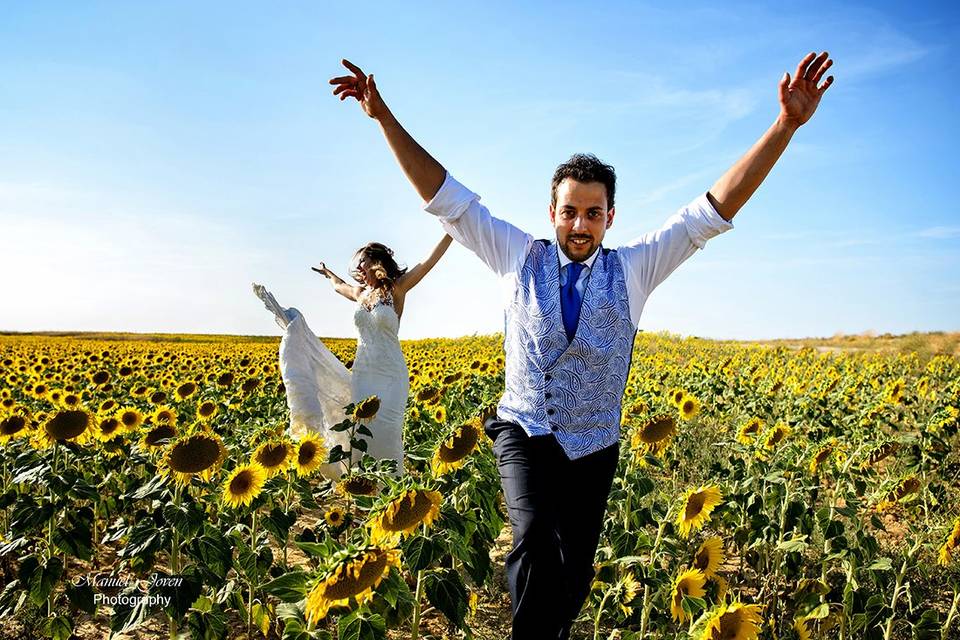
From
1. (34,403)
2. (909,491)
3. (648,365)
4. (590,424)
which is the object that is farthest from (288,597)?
(648,365)

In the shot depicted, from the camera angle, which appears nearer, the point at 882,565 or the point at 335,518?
the point at 882,565

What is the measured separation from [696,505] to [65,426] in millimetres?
3457

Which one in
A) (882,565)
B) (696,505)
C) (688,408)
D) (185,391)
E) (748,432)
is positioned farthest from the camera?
(185,391)

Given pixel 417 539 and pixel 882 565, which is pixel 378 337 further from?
pixel 882 565

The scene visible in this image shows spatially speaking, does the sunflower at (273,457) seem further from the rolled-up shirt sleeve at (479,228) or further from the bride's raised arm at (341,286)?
the bride's raised arm at (341,286)

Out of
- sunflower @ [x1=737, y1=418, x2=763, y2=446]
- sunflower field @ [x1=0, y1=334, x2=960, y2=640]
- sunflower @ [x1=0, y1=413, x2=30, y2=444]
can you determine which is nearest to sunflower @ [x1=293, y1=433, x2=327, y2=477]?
sunflower field @ [x1=0, y1=334, x2=960, y2=640]

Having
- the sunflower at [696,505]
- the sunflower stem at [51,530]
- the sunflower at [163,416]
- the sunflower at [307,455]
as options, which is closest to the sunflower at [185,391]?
the sunflower at [163,416]

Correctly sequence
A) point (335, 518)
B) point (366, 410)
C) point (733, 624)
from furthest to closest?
point (366, 410)
point (335, 518)
point (733, 624)

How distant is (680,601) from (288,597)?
1.53m

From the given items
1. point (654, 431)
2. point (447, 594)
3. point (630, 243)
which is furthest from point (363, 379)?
point (630, 243)

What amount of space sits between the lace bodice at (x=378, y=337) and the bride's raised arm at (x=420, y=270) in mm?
158

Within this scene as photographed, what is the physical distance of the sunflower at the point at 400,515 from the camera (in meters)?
2.34

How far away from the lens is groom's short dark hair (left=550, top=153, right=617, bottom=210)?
2.62 m

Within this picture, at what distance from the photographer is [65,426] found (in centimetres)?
402
